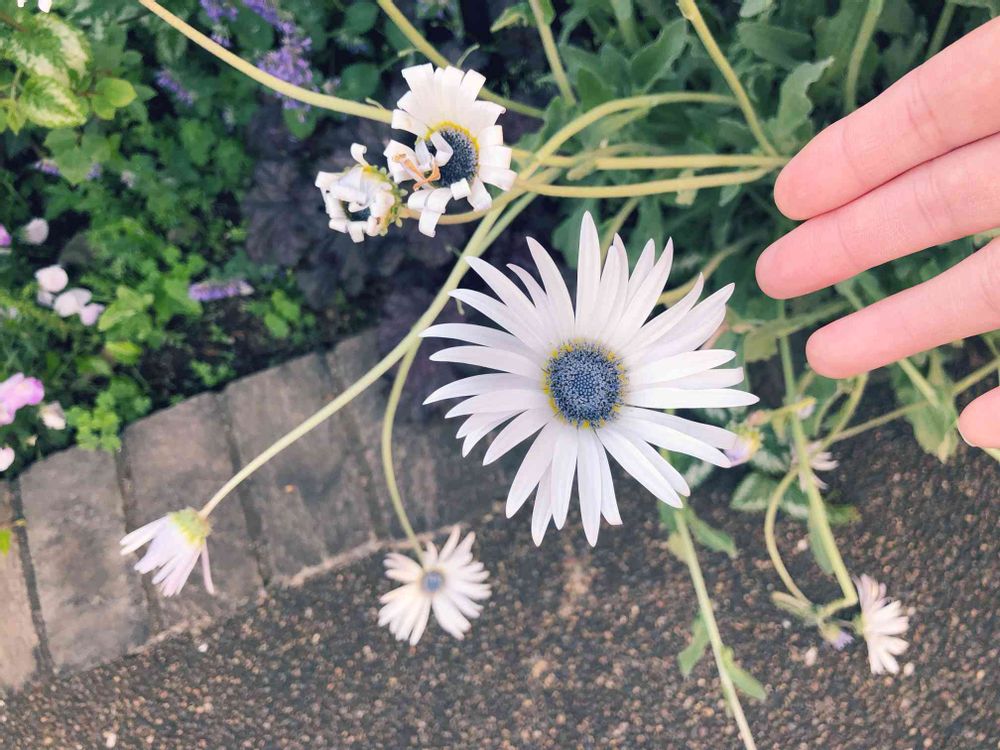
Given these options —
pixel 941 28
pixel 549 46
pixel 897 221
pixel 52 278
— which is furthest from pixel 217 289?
pixel 941 28

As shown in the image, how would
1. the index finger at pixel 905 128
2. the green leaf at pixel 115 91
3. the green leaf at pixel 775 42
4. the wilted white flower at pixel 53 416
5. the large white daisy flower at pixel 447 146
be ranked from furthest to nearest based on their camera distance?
the wilted white flower at pixel 53 416
the green leaf at pixel 115 91
the green leaf at pixel 775 42
the index finger at pixel 905 128
the large white daisy flower at pixel 447 146

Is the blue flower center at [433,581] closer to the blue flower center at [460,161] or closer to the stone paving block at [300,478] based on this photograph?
the stone paving block at [300,478]

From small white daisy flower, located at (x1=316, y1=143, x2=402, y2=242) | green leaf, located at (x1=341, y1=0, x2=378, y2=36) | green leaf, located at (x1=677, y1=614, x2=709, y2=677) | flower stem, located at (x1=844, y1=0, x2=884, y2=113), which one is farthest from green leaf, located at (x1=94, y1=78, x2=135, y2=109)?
green leaf, located at (x1=677, y1=614, x2=709, y2=677)

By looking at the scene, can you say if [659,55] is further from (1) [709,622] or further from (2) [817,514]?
(1) [709,622]

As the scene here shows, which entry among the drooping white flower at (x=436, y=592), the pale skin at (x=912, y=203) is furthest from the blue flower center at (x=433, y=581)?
the pale skin at (x=912, y=203)

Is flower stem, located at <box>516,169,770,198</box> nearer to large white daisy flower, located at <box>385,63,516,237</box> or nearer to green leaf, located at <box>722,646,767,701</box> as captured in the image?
large white daisy flower, located at <box>385,63,516,237</box>

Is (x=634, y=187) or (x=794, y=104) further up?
(x=794, y=104)
